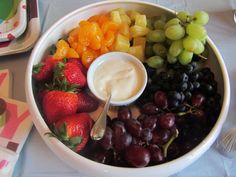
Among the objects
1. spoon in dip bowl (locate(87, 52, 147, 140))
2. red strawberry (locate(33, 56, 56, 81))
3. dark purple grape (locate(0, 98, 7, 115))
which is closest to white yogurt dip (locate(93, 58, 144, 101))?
spoon in dip bowl (locate(87, 52, 147, 140))

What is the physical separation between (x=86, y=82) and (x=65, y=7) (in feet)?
1.12

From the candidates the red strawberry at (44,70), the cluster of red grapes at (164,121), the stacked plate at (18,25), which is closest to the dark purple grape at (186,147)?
the cluster of red grapes at (164,121)

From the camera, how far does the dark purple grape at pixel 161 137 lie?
2.12ft

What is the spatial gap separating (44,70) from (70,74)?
0.21 feet

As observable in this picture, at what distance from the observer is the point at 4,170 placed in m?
0.68

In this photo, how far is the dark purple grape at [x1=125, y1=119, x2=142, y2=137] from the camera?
2.09ft

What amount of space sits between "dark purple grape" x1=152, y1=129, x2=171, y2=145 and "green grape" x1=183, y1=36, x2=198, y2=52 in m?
0.20

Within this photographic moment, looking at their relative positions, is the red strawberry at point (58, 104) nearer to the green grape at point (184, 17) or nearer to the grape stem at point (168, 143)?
the grape stem at point (168, 143)

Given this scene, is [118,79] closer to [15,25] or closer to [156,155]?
[156,155]

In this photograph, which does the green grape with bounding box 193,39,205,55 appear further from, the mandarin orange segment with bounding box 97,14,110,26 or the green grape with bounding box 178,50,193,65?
the mandarin orange segment with bounding box 97,14,110,26

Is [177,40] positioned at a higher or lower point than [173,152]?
higher

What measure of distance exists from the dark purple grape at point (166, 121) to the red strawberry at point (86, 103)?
0.16 metres

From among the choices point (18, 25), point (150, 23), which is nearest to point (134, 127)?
point (150, 23)

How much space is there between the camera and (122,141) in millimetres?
622
